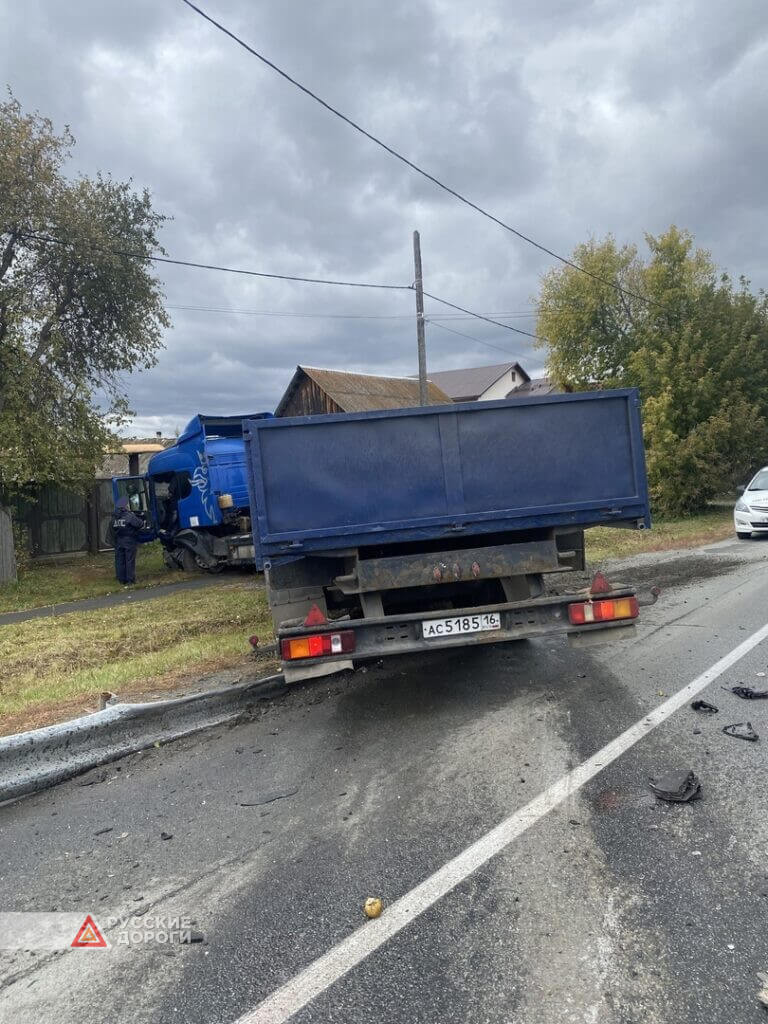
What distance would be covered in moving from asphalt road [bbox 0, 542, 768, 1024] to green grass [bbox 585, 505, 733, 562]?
921cm

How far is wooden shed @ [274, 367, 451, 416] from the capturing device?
3519 centimetres

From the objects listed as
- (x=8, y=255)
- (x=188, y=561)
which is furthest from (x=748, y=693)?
(x=8, y=255)

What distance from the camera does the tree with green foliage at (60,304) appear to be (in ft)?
45.3

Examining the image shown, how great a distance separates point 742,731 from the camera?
4594 mm

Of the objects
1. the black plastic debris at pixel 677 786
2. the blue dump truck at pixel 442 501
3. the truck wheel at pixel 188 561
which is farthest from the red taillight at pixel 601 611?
the truck wheel at pixel 188 561

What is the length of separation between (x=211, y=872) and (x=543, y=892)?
4.84ft

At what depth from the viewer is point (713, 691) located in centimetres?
544

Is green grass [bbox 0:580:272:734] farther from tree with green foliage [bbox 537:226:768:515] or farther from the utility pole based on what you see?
tree with green foliage [bbox 537:226:768:515]

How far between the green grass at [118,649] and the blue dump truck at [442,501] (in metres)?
1.86

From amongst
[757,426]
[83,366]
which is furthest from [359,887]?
A: [757,426]

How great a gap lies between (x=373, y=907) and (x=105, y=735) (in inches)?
103

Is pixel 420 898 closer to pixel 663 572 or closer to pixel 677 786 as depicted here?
pixel 677 786

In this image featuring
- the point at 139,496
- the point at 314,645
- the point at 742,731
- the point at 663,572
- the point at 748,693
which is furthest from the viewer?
the point at 139,496

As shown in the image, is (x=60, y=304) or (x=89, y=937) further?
(x=60, y=304)
